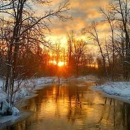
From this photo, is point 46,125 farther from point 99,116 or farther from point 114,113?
point 114,113

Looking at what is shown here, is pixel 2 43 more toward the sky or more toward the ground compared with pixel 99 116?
more toward the sky

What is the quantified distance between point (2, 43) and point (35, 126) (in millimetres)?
5256

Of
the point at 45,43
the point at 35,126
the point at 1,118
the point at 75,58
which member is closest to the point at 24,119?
the point at 1,118

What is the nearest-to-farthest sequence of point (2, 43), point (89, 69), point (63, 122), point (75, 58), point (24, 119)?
1. point (63, 122)
2. point (24, 119)
3. point (2, 43)
4. point (75, 58)
5. point (89, 69)

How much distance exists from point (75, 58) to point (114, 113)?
70.3 metres

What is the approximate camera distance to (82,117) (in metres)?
14.0

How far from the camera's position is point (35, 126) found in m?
11.8

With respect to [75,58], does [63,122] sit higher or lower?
lower

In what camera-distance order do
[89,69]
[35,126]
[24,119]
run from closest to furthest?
[35,126]
[24,119]
[89,69]

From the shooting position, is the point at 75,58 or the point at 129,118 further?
the point at 75,58

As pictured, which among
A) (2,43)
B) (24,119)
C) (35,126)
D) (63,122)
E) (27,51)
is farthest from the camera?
(27,51)

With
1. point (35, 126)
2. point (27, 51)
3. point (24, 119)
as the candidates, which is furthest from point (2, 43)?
point (35, 126)

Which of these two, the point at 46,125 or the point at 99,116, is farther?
the point at 99,116

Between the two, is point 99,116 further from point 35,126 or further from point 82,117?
point 35,126
